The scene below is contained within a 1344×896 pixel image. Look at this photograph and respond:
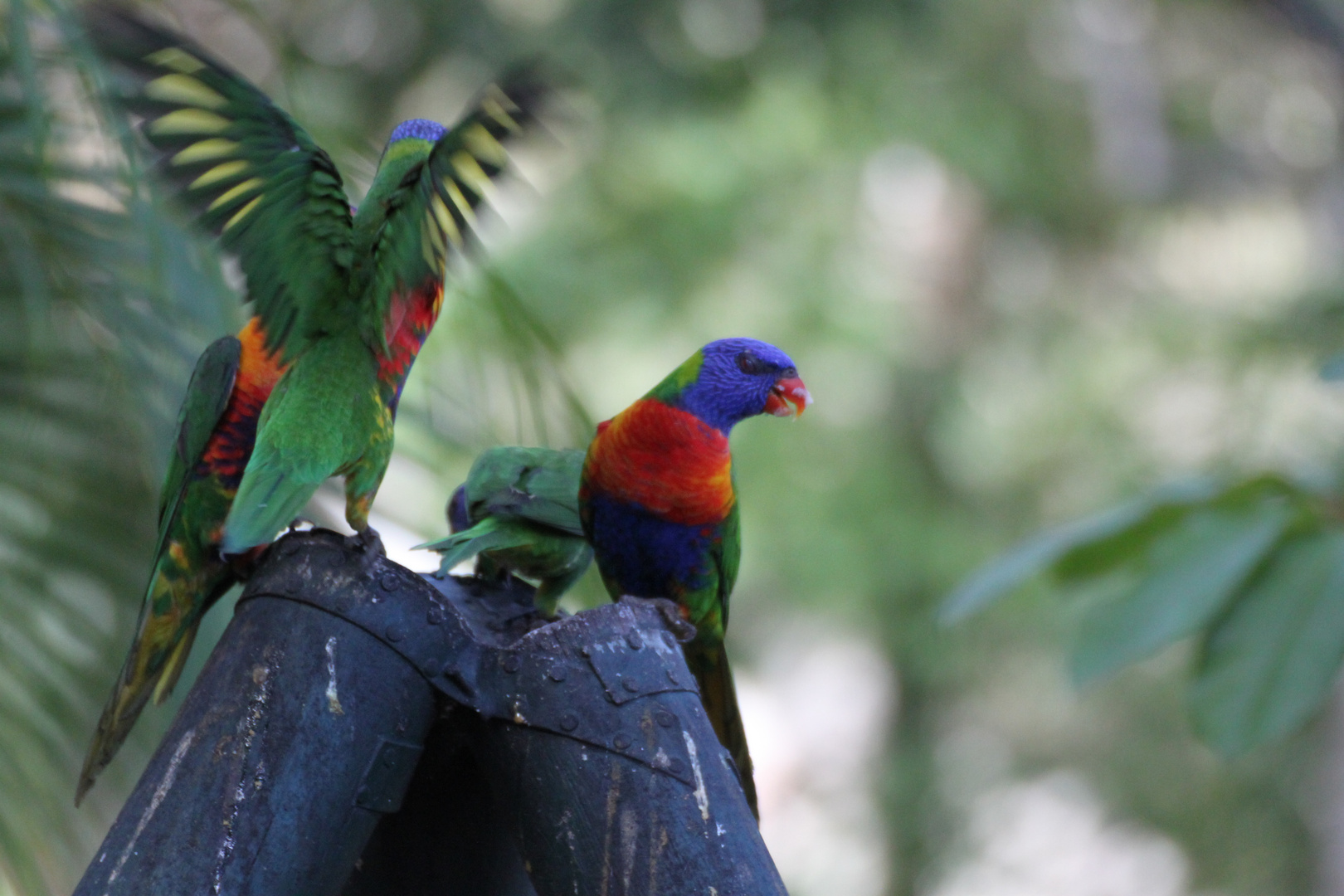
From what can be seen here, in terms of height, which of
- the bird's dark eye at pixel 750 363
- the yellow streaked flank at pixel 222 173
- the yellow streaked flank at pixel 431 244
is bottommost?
the yellow streaked flank at pixel 431 244

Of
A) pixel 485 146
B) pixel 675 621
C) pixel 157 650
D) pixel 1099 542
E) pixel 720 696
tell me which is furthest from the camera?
pixel 1099 542

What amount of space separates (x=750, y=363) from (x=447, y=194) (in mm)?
636

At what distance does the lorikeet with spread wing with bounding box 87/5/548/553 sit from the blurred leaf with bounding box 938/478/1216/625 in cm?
133

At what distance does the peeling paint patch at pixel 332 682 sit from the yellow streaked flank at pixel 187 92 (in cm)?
55

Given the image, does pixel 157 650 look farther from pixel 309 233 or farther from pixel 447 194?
→ pixel 447 194

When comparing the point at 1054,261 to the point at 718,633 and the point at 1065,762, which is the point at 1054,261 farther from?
the point at 718,633

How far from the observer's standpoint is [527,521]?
5.23 feet

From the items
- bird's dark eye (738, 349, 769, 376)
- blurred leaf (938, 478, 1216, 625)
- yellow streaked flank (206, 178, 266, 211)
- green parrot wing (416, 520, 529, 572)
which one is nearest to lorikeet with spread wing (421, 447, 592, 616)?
green parrot wing (416, 520, 529, 572)

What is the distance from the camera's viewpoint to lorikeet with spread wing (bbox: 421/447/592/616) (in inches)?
61.0

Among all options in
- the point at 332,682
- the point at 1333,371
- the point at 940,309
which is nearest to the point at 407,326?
the point at 332,682

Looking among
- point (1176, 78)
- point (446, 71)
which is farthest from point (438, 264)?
point (1176, 78)

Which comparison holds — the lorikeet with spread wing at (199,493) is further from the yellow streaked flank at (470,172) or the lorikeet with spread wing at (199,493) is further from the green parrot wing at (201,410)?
the yellow streaked flank at (470,172)

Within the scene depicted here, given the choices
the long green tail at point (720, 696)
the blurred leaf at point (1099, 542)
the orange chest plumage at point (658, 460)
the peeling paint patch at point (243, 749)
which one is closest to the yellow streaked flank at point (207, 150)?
the peeling paint patch at point (243, 749)

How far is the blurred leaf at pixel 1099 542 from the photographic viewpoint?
2.10 metres
